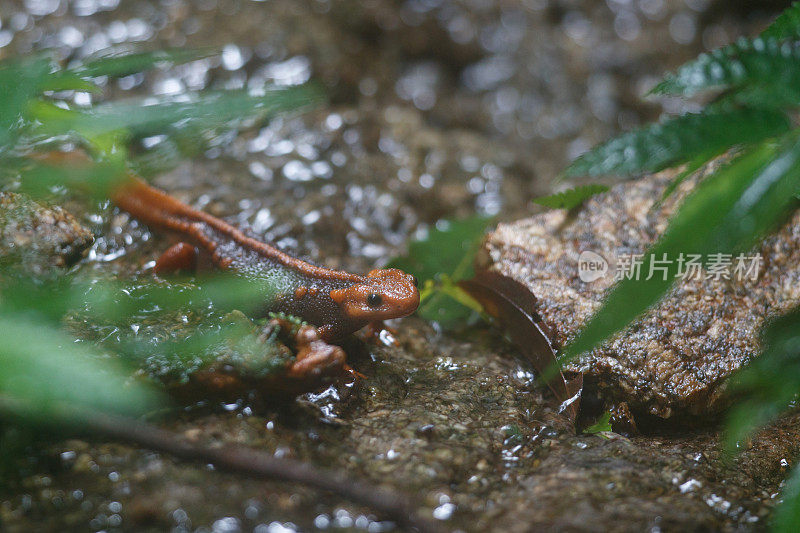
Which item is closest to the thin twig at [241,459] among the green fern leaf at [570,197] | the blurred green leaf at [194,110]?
the blurred green leaf at [194,110]

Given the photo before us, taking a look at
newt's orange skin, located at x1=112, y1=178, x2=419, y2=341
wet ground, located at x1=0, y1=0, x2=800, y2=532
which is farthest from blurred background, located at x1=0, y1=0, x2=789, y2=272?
newt's orange skin, located at x1=112, y1=178, x2=419, y2=341

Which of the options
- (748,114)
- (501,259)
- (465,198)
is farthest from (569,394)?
(465,198)

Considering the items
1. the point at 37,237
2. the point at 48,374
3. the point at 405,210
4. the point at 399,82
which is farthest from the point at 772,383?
the point at 399,82

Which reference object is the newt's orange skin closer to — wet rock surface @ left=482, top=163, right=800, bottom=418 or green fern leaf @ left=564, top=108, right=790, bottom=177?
wet rock surface @ left=482, top=163, right=800, bottom=418

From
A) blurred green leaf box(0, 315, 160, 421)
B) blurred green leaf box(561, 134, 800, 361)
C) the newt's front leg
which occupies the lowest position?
the newt's front leg

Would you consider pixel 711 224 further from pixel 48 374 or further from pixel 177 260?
pixel 177 260
